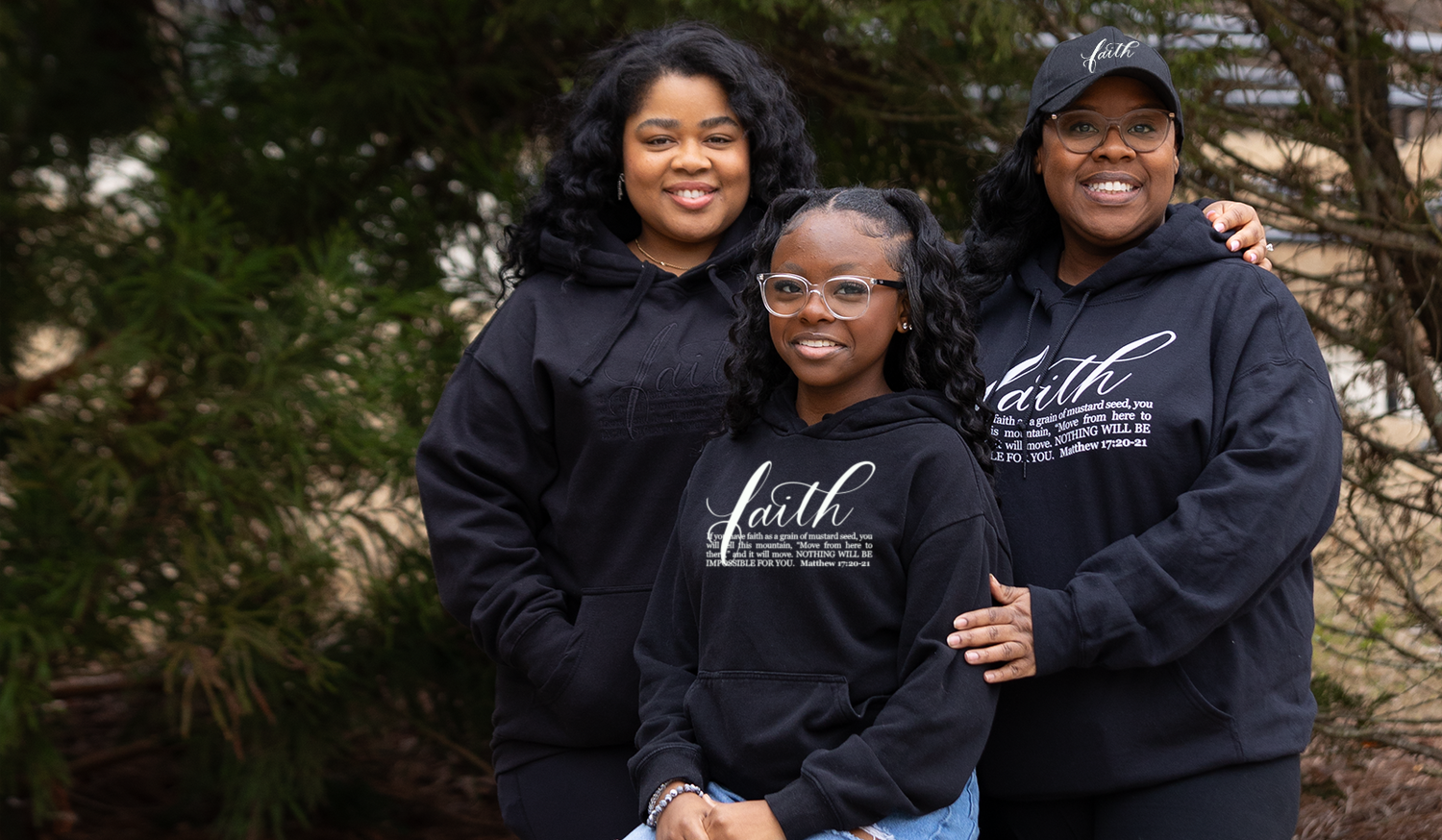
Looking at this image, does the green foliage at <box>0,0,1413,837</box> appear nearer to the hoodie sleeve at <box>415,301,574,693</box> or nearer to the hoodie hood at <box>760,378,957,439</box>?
the hoodie sleeve at <box>415,301,574,693</box>

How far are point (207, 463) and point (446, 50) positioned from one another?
1709mm

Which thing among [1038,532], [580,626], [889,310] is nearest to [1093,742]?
[1038,532]

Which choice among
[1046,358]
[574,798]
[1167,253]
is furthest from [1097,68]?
[574,798]

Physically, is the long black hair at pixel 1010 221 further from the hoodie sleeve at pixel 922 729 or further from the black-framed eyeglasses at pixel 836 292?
the hoodie sleeve at pixel 922 729

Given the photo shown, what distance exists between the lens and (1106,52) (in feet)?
6.75

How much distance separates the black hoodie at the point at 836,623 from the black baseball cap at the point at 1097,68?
577 mm

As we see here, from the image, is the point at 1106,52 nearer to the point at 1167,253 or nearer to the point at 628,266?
the point at 1167,253

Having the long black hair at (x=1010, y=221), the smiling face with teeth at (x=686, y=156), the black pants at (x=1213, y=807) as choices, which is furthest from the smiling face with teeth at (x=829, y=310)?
→ the black pants at (x=1213, y=807)

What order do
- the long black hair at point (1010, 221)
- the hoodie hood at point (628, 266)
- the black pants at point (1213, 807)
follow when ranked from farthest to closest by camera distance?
the hoodie hood at point (628, 266) → the long black hair at point (1010, 221) → the black pants at point (1213, 807)

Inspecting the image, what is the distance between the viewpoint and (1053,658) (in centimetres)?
184

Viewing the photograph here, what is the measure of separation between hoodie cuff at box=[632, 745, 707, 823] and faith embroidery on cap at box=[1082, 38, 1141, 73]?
1.28 m

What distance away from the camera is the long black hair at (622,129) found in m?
2.48

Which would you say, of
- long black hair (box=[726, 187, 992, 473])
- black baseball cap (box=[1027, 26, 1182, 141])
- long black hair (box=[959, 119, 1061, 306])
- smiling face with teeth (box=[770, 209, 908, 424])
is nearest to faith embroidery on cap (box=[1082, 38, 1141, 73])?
black baseball cap (box=[1027, 26, 1182, 141])

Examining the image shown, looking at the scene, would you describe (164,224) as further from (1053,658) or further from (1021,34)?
(1053,658)
